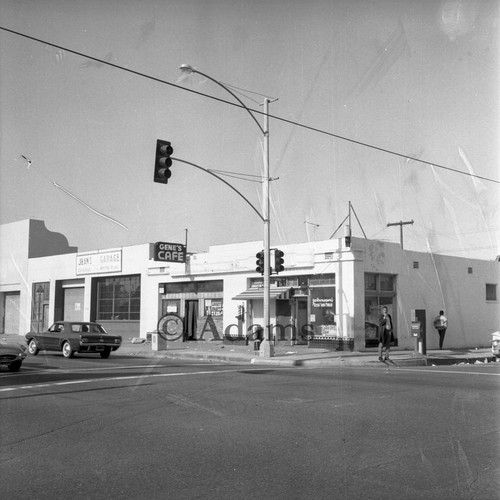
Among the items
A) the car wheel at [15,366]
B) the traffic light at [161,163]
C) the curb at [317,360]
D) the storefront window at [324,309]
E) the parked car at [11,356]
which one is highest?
the traffic light at [161,163]

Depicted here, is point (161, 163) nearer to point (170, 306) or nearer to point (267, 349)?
point (267, 349)

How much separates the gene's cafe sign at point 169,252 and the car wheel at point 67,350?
895 cm

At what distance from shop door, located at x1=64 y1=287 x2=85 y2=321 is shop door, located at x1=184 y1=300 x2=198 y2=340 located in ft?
34.2

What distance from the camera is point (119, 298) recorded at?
3697 centimetres

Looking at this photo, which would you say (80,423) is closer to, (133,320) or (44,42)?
(44,42)

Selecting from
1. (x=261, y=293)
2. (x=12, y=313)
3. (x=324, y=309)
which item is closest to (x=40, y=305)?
(x=12, y=313)

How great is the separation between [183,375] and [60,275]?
92.5ft

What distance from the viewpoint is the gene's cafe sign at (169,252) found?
31.2 meters

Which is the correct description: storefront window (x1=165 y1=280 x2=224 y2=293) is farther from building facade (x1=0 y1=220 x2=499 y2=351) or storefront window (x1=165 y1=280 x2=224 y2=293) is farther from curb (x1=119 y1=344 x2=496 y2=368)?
curb (x1=119 y1=344 x2=496 y2=368)

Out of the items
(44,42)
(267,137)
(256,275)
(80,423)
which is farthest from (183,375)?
(256,275)

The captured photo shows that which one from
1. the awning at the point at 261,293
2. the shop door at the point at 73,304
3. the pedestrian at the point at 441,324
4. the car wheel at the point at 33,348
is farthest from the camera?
the shop door at the point at 73,304

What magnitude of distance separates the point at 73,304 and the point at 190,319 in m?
11.9

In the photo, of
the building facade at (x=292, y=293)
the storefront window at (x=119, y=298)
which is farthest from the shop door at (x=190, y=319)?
the storefront window at (x=119, y=298)

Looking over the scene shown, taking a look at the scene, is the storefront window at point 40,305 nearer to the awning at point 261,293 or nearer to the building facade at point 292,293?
the building facade at point 292,293
